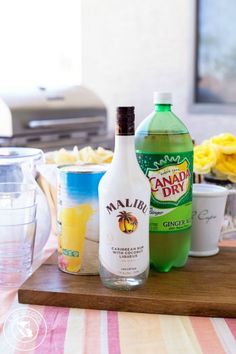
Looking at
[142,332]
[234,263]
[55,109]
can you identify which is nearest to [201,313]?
[142,332]

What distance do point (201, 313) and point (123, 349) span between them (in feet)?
0.46

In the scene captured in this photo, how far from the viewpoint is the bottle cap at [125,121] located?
2.25ft

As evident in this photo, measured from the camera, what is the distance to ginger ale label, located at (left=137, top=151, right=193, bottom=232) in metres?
0.75

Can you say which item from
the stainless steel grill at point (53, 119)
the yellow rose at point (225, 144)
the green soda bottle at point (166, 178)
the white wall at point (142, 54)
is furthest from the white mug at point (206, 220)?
the white wall at point (142, 54)

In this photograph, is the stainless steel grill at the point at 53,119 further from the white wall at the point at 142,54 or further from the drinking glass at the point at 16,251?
the drinking glass at the point at 16,251

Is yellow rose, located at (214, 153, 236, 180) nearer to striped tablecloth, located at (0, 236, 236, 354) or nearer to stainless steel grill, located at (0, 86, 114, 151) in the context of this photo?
striped tablecloth, located at (0, 236, 236, 354)

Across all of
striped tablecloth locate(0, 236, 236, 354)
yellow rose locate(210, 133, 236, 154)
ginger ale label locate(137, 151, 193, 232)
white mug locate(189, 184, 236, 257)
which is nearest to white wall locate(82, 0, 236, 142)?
yellow rose locate(210, 133, 236, 154)

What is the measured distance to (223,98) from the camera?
2.72m

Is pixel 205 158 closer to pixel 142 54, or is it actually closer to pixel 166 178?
pixel 166 178

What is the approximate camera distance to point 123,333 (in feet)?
1.99

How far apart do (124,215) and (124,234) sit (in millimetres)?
26

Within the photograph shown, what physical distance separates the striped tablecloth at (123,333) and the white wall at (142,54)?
7.13ft

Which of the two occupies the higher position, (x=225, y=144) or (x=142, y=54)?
(x=142, y=54)

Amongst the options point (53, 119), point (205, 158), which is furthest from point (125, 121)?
point (53, 119)
